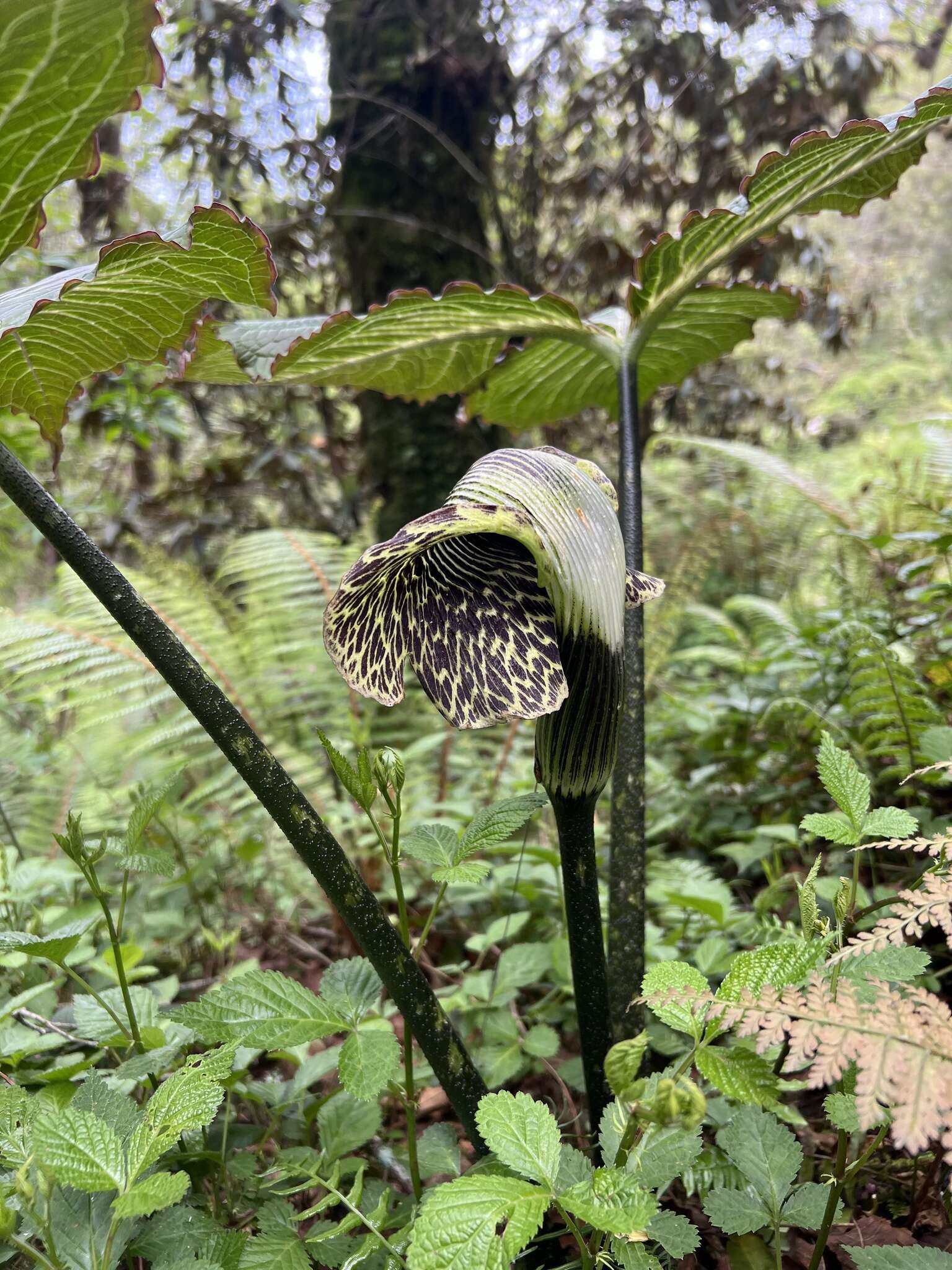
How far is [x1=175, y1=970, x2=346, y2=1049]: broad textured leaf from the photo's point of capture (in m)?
0.66

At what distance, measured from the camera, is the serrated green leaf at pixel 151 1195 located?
1.80ft

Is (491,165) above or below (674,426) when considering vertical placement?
above

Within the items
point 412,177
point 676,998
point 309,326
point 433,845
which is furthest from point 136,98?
point 412,177

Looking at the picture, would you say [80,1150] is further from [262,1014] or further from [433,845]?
[433,845]

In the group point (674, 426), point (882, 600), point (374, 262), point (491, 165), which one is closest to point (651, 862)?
point (882, 600)

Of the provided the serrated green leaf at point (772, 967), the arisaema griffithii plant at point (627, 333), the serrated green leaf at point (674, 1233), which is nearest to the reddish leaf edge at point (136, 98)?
the arisaema griffithii plant at point (627, 333)

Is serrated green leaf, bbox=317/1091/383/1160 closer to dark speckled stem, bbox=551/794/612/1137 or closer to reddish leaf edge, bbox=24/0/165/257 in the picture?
dark speckled stem, bbox=551/794/612/1137

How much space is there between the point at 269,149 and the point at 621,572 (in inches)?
126

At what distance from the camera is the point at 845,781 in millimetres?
742

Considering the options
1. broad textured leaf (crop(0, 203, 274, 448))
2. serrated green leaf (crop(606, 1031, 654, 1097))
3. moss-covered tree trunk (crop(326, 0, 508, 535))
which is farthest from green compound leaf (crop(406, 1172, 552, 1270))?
moss-covered tree trunk (crop(326, 0, 508, 535))

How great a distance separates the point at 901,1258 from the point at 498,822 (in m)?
0.45

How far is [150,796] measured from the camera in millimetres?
853

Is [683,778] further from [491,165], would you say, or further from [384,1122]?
[491,165]

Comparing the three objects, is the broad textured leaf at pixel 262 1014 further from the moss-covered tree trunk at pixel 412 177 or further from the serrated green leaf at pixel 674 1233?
the moss-covered tree trunk at pixel 412 177
